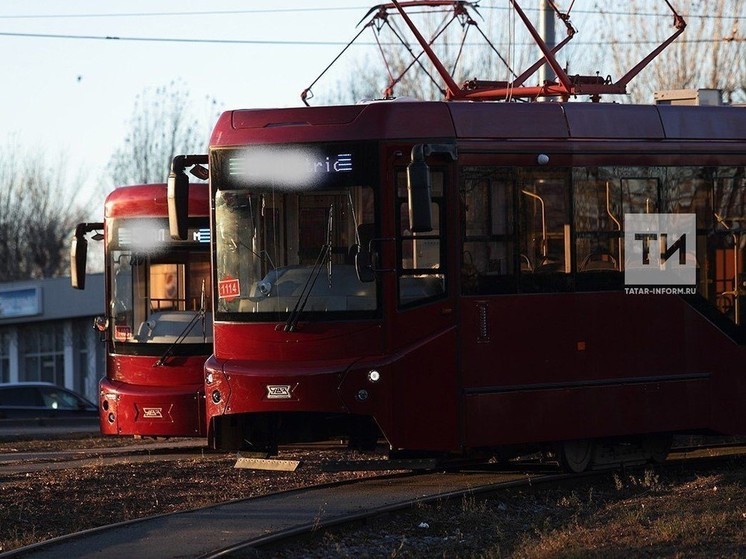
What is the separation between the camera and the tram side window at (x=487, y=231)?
13.8m

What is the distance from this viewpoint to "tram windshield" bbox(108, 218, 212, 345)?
17.9m

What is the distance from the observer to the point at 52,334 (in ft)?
171

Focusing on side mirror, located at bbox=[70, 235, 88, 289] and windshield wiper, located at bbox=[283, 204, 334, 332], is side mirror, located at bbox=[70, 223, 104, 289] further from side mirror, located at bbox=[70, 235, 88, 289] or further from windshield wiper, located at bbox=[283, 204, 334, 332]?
windshield wiper, located at bbox=[283, 204, 334, 332]

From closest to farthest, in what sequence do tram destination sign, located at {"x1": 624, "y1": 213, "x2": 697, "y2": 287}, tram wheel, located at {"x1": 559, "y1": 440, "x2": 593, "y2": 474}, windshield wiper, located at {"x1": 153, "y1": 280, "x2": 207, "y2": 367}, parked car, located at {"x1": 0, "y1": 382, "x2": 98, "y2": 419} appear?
tram destination sign, located at {"x1": 624, "y1": 213, "x2": 697, "y2": 287} < tram wheel, located at {"x1": 559, "y1": 440, "x2": 593, "y2": 474} < windshield wiper, located at {"x1": 153, "y1": 280, "x2": 207, "y2": 367} < parked car, located at {"x1": 0, "y1": 382, "x2": 98, "y2": 419}

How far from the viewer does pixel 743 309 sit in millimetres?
15180

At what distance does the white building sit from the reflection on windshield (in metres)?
35.2

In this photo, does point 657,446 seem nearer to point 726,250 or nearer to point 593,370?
point 593,370

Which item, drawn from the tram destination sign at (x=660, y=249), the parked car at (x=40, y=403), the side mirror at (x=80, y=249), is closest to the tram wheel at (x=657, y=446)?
the tram destination sign at (x=660, y=249)

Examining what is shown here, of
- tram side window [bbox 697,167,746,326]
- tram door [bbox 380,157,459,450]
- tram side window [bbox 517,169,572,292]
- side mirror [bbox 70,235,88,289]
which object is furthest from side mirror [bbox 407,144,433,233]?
side mirror [bbox 70,235,88,289]

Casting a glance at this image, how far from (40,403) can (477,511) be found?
2428 cm

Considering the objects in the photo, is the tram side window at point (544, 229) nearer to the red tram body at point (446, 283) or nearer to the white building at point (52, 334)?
the red tram body at point (446, 283)

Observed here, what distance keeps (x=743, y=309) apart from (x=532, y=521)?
13.0 feet

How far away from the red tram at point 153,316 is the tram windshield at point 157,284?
0.04ft

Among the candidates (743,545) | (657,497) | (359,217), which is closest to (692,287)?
(657,497)
